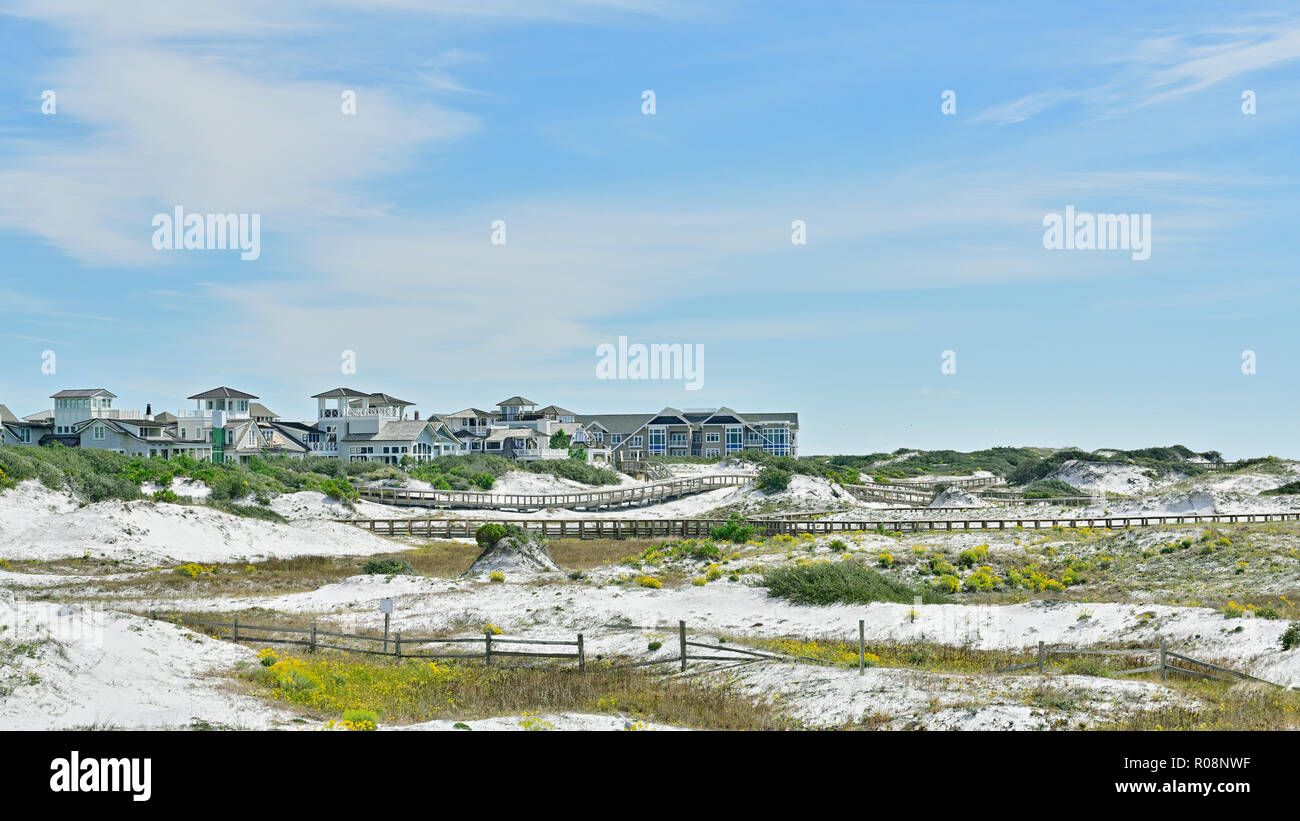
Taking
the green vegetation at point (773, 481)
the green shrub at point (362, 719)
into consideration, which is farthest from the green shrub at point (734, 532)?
the green shrub at point (362, 719)

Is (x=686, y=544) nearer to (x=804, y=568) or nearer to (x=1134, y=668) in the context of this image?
(x=804, y=568)

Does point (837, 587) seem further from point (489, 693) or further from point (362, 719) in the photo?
point (362, 719)

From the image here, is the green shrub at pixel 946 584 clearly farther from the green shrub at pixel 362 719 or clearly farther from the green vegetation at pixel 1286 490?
the green vegetation at pixel 1286 490

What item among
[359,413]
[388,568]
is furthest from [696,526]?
[359,413]

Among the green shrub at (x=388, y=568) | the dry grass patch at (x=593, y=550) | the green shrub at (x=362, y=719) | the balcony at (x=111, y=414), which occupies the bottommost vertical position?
the dry grass patch at (x=593, y=550)

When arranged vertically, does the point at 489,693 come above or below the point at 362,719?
below
